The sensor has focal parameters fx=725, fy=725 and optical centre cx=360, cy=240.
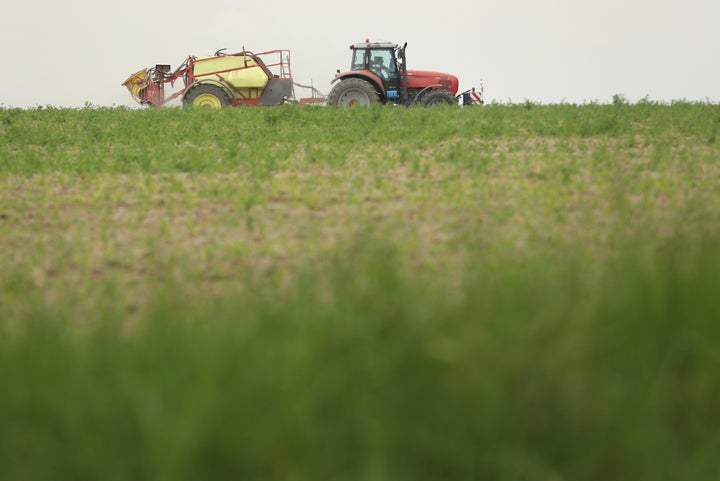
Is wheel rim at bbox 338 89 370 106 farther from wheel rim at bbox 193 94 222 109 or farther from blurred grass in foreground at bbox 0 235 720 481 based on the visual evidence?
blurred grass in foreground at bbox 0 235 720 481

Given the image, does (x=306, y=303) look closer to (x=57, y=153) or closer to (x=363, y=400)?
(x=363, y=400)

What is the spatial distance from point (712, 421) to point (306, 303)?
205cm

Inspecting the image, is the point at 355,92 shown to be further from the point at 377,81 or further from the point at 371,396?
the point at 371,396

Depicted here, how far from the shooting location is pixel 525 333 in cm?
328

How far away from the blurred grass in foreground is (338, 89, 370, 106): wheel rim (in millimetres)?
21837

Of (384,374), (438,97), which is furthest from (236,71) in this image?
(384,374)

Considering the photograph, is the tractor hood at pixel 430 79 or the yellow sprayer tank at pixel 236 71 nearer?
the tractor hood at pixel 430 79

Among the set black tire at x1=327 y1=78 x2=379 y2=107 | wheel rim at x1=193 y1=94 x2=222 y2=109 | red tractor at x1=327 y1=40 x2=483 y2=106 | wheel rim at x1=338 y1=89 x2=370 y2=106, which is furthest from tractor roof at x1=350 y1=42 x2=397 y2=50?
wheel rim at x1=193 y1=94 x2=222 y2=109

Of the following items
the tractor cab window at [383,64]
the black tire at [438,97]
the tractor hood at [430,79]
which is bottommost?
the black tire at [438,97]

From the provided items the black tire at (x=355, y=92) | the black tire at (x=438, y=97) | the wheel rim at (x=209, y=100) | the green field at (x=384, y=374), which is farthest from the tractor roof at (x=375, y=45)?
the green field at (x=384, y=374)

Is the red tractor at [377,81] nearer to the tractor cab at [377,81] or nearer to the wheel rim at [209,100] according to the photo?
the tractor cab at [377,81]

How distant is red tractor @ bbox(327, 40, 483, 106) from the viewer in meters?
24.8

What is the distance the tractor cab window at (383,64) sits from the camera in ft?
83.2

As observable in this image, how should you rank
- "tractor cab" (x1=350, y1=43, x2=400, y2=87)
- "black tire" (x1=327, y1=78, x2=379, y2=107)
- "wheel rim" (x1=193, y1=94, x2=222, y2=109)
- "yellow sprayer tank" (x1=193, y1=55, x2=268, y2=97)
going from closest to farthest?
"black tire" (x1=327, y1=78, x2=379, y2=107)
"tractor cab" (x1=350, y1=43, x2=400, y2=87)
"wheel rim" (x1=193, y1=94, x2=222, y2=109)
"yellow sprayer tank" (x1=193, y1=55, x2=268, y2=97)
